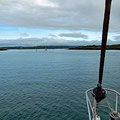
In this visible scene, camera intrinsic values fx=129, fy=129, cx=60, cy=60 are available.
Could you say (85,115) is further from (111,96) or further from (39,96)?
(39,96)

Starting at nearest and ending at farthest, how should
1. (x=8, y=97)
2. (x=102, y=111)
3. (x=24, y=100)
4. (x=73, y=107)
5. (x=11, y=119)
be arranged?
1. (x=11, y=119)
2. (x=102, y=111)
3. (x=73, y=107)
4. (x=24, y=100)
5. (x=8, y=97)

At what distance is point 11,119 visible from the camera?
12453mm

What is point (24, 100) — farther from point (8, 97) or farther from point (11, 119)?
point (11, 119)

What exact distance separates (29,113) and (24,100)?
12.4 ft

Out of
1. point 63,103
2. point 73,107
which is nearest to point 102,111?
point 73,107

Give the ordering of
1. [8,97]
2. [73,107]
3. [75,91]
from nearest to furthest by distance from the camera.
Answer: [73,107], [8,97], [75,91]

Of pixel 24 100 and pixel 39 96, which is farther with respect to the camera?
pixel 39 96

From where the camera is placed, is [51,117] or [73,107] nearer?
[51,117]

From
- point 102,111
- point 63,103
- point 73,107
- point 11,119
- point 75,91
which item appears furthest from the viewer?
point 75,91

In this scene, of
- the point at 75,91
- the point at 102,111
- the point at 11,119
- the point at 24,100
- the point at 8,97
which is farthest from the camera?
the point at 75,91

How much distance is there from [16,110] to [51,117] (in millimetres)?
4187

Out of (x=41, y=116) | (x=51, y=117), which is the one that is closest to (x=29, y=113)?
(x=41, y=116)

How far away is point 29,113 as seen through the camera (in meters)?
A: 13.5

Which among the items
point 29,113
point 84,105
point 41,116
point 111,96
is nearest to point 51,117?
point 41,116
